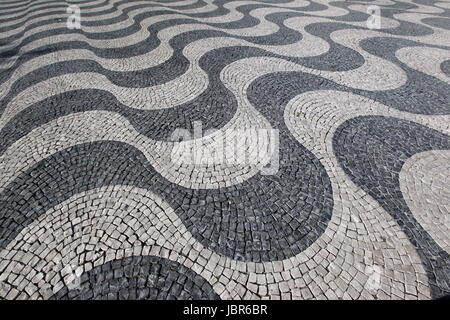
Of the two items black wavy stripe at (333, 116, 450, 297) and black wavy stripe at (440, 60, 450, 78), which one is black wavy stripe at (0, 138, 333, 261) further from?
black wavy stripe at (440, 60, 450, 78)

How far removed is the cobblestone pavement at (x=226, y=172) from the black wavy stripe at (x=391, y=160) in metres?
0.02

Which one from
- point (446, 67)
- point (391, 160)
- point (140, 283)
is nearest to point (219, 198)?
point (140, 283)

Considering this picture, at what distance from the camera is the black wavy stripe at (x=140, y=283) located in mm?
2510

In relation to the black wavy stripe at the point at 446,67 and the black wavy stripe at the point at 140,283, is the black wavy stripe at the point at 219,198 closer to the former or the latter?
the black wavy stripe at the point at 140,283

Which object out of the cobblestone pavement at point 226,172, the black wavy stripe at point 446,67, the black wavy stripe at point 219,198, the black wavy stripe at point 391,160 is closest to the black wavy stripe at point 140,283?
the cobblestone pavement at point 226,172

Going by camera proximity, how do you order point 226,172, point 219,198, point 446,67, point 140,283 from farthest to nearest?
1. point 446,67
2. point 226,172
3. point 219,198
4. point 140,283

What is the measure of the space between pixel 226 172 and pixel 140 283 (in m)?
1.81

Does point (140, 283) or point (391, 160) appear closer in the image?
point (140, 283)

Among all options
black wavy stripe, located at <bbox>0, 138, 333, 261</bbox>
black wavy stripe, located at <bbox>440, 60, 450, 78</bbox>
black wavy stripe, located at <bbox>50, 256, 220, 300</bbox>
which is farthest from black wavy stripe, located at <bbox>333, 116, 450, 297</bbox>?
black wavy stripe, located at <bbox>440, 60, 450, 78</bbox>

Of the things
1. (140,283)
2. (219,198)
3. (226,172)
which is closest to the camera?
(140,283)

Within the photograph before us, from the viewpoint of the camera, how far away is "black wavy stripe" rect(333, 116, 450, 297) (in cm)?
278

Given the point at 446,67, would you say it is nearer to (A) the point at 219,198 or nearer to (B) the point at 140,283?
(A) the point at 219,198

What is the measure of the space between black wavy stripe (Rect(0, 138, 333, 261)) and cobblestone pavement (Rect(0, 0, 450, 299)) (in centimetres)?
2

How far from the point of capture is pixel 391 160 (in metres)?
3.90
